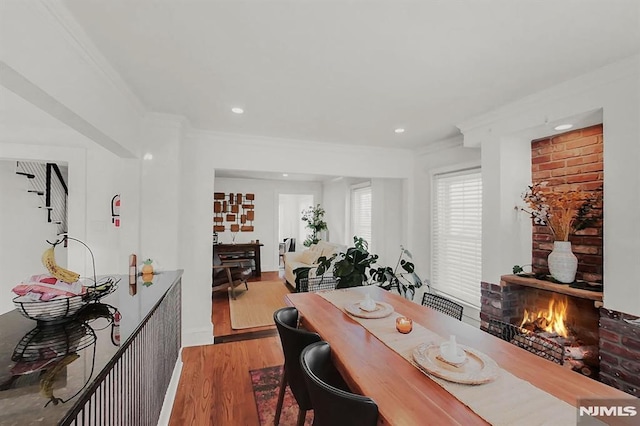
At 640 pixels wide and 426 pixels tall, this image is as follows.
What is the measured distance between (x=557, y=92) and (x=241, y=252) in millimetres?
6296

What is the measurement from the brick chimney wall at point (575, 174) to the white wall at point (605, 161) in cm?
12

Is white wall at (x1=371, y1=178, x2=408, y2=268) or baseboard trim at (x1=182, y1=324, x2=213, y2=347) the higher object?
white wall at (x1=371, y1=178, x2=408, y2=268)

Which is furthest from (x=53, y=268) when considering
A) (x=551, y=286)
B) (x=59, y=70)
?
(x=551, y=286)

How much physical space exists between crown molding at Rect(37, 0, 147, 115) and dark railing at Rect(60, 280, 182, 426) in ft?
5.09

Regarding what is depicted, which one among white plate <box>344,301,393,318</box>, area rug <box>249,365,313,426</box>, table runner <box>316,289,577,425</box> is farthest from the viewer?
area rug <box>249,365,313,426</box>

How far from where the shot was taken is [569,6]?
1.40 meters

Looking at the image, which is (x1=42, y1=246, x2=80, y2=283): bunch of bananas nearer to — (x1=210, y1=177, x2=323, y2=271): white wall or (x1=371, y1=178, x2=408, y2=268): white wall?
(x1=371, y1=178, x2=408, y2=268): white wall

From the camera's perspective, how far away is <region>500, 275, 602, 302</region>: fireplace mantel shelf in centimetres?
206

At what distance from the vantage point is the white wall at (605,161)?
72.9 inches

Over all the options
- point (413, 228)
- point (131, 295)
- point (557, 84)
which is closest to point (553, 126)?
point (557, 84)

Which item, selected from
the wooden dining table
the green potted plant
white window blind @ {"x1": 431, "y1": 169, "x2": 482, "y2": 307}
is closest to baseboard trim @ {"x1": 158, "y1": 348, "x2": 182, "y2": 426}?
the wooden dining table

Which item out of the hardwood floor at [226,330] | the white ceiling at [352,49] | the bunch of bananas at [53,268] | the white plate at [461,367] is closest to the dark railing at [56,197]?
the white ceiling at [352,49]

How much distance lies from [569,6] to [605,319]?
1.93m

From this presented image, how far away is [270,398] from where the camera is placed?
2367 millimetres
